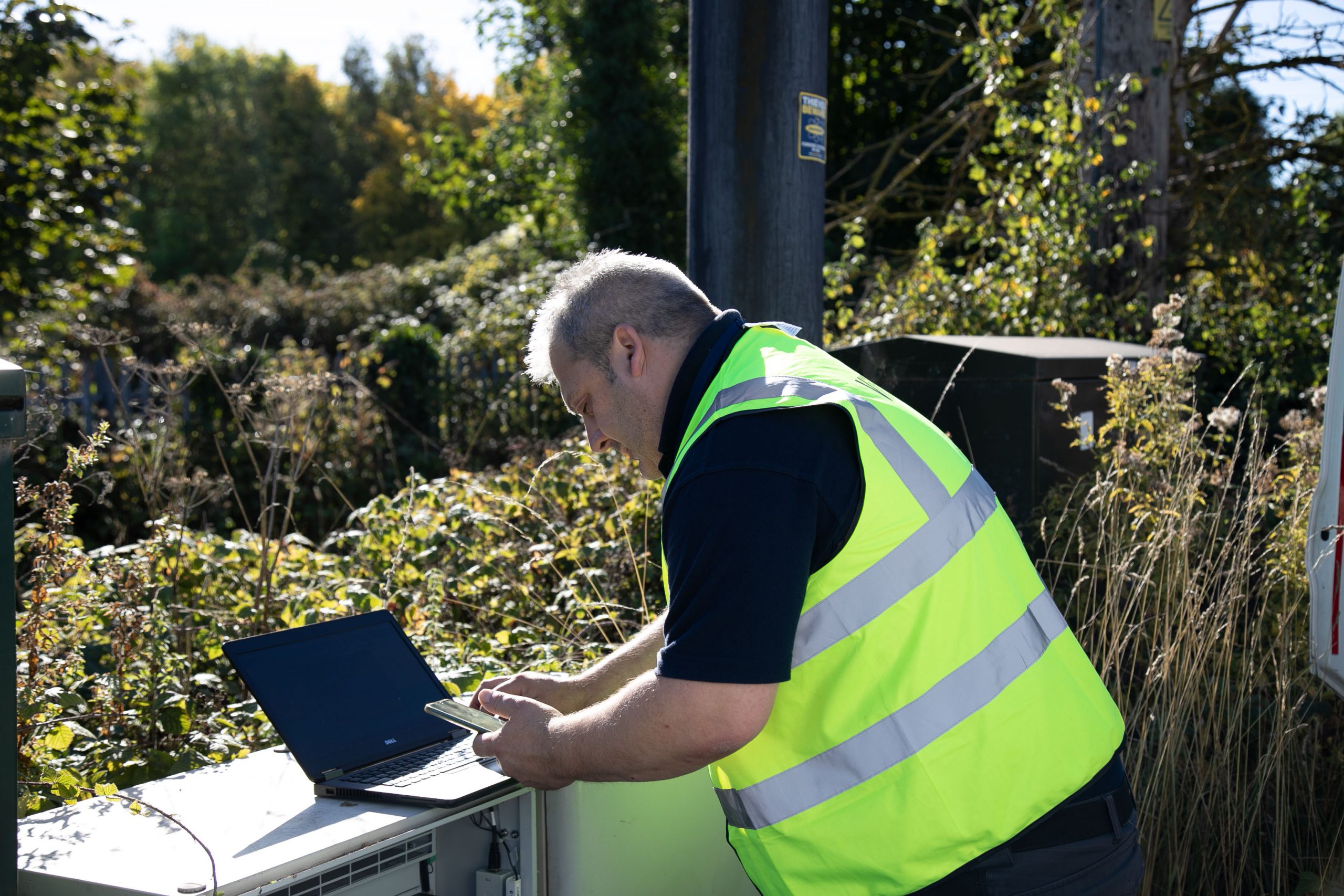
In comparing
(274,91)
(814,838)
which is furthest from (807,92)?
(274,91)

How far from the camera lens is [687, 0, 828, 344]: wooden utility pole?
330cm

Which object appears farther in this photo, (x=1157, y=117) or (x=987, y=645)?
(x=1157, y=117)

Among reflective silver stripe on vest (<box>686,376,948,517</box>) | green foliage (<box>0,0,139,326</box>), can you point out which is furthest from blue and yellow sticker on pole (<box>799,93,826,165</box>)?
green foliage (<box>0,0,139,326</box>)

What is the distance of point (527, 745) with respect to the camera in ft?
5.86

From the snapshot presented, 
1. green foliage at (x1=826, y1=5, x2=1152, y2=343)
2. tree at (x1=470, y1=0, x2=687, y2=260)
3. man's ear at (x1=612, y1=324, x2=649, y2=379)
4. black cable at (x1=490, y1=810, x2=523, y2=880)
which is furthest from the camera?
tree at (x1=470, y1=0, x2=687, y2=260)

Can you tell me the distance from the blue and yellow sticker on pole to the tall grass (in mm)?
1043

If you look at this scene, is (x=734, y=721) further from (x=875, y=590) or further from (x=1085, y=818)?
(x=1085, y=818)

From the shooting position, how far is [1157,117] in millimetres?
6102

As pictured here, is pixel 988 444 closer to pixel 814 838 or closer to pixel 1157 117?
pixel 814 838

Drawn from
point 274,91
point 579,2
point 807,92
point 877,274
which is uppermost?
point 274,91

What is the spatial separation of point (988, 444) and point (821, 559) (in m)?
2.51

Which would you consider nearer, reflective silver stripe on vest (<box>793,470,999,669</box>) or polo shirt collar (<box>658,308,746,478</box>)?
reflective silver stripe on vest (<box>793,470,999,669</box>)

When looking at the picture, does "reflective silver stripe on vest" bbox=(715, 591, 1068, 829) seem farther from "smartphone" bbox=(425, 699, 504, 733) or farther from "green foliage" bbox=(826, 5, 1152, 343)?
"green foliage" bbox=(826, 5, 1152, 343)

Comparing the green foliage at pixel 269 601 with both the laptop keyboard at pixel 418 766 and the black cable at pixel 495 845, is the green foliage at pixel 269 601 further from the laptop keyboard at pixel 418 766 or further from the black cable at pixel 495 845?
the black cable at pixel 495 845
